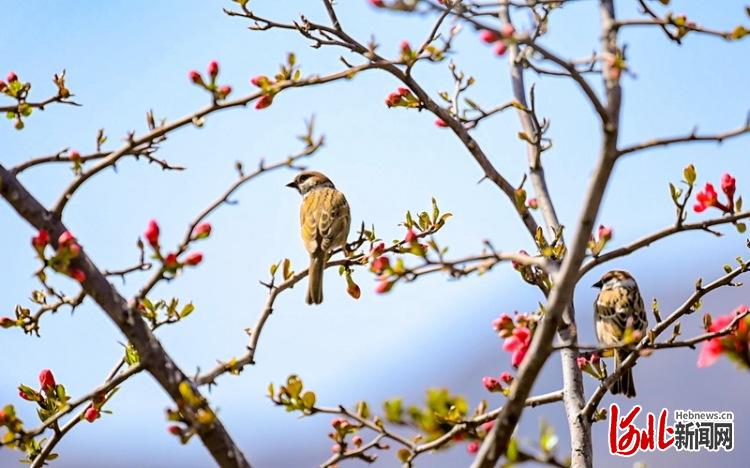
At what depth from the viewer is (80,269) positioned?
144 inches

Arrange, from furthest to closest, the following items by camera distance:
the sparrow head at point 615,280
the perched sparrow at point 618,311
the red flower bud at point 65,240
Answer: the sparrow head at point 615,280
the perched sparrow at point 618,311
the red flower bud at point 65,240

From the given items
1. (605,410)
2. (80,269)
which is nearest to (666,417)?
(605,410)

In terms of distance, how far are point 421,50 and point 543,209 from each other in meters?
1.66

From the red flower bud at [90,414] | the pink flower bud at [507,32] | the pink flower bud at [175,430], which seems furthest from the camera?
the red flower bud at [90,414]

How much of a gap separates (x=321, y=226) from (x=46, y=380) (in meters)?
2.86

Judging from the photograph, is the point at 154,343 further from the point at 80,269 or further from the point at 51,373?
the point at 51,373

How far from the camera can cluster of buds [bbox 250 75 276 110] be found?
3955 millimetres

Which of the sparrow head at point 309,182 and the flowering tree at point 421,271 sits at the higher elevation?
the sparrow head at point 309,182

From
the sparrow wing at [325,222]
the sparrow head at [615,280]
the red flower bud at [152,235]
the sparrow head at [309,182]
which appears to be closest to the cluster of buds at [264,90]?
the red flower bud at [152,235]

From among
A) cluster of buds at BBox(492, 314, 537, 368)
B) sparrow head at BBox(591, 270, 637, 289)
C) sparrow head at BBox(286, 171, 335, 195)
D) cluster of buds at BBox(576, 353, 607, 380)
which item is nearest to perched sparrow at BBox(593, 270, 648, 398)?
sparrow head at BBox(591, 270, 637, 289)

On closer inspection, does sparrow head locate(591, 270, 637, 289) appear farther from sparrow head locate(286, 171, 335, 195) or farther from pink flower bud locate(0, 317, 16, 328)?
pink flower bud locate(0, 317, 16, 328)

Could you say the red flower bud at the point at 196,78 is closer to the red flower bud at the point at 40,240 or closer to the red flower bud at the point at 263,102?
the red flower bud at the point at 263,102

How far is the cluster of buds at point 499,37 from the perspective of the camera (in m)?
2.90

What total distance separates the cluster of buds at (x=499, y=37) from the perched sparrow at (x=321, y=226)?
3.15 m
